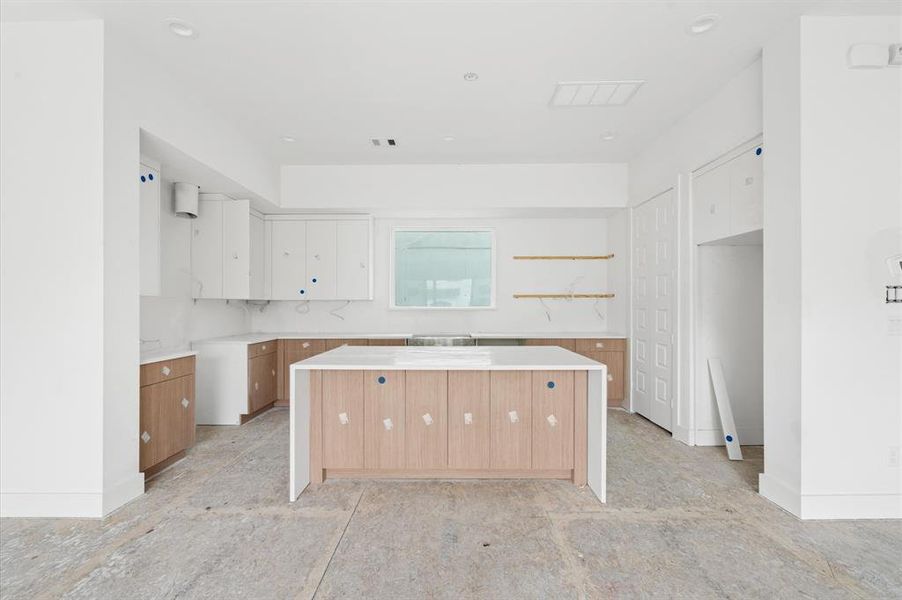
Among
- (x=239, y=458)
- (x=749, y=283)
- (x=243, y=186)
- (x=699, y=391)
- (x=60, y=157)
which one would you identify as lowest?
(x=239, y=458)

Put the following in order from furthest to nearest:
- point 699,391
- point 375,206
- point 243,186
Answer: point 375,206
point 243,186
point 699,391

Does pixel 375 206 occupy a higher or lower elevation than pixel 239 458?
higher

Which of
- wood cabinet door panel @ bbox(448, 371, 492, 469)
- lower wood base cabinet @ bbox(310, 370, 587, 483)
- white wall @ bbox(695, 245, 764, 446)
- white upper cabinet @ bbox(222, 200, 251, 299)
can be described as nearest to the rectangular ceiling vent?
white wall @ bbox(695, 245, 764, 446)

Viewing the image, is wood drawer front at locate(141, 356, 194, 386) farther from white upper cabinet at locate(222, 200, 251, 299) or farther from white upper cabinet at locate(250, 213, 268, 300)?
white upper cabinet at locate(250, 213, 268, 300)

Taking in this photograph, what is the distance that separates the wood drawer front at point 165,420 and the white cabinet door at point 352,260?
7.27 ft

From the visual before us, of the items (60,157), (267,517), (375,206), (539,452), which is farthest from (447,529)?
(375,206)

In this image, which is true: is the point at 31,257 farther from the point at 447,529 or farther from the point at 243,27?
the point at 447,529

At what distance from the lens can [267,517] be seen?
7.71 feet

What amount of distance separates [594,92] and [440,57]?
4.07ft

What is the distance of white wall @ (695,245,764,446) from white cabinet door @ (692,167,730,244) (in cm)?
20

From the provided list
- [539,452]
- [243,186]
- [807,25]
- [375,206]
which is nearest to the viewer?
[807,25]

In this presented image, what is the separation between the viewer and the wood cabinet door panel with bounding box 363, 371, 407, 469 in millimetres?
2746

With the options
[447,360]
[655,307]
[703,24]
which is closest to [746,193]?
[703,24]

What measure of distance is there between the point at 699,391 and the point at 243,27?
13.9ft
